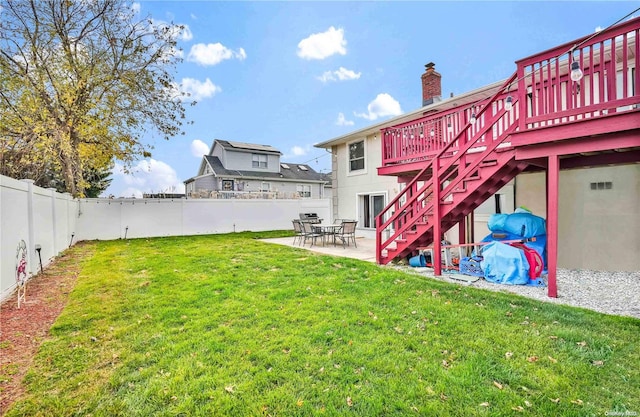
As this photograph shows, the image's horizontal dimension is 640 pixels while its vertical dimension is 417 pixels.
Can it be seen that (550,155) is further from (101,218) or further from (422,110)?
(101,218)

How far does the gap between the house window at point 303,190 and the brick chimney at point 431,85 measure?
17312mm

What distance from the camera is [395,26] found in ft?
42.6

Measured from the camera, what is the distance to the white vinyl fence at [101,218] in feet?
16.8

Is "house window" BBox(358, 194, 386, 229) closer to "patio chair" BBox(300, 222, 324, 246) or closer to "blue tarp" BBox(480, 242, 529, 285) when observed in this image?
"patio chair" BBox(300, 222, 324, 246)

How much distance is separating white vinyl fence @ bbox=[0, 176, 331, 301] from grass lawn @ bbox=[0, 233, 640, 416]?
1632 millimetres

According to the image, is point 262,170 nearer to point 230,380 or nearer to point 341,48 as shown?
point 341,48

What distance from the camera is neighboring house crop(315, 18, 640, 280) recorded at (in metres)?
4.36

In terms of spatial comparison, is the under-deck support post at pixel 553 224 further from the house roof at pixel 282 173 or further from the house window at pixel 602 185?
the house roof at pixel 282 173

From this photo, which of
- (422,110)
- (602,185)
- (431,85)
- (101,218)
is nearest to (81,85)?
(101,218)

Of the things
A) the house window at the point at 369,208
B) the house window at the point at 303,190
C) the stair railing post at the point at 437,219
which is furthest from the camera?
the house window at the point at 303,190

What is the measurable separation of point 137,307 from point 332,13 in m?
12.1

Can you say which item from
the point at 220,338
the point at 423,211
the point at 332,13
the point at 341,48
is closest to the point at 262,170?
the point at 341,48

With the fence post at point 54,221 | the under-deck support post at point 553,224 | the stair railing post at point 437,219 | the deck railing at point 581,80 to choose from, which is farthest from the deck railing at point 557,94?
the fence post at point 54,221

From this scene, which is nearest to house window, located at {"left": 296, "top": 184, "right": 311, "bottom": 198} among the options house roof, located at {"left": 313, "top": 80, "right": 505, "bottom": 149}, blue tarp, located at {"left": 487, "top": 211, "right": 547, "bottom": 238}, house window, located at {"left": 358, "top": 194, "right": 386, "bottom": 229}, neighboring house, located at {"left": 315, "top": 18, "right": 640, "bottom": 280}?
house roof, located at {"left": 313, "top": 80, "right": 505, "bottom": 149}
